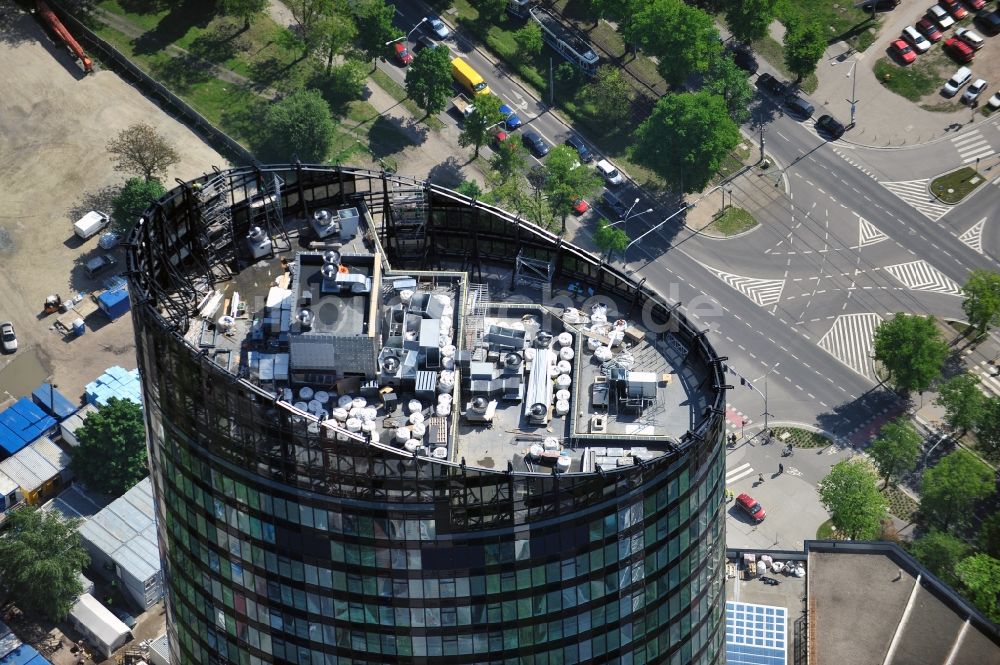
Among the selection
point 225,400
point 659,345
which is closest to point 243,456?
point 225,400

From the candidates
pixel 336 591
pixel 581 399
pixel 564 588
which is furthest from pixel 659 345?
pixel 336 591

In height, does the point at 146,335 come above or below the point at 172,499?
above

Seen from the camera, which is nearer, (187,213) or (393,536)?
(393,536)

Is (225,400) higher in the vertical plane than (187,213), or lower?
lower

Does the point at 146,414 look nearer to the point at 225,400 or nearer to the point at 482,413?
the point at 225,400

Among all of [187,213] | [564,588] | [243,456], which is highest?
[187,213]

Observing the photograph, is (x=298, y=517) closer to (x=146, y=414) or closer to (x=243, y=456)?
(x=243, y=456)
